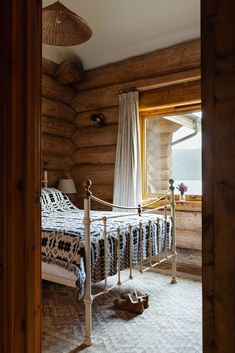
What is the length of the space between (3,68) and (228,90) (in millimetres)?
774

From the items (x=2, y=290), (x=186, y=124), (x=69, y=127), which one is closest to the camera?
(x=2, y=290)

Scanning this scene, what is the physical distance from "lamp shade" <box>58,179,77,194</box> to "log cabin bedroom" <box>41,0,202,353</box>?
28 mm

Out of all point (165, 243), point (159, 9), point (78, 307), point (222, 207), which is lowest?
point (78, 307)

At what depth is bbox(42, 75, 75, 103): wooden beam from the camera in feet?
13.6

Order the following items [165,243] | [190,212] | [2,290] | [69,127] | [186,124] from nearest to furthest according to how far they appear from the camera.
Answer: [2,290]
[165,243]
[190,212]
[186,124]
[69,127]

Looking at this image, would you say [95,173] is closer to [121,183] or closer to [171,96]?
[121,183]

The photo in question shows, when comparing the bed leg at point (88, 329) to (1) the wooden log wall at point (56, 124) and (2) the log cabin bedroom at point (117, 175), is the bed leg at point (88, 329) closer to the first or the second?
(2) the log cabin bedroom at point (117, 175)

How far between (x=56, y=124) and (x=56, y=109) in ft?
0.71

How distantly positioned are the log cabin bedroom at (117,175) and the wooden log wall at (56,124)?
20mm

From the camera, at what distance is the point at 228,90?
83cm

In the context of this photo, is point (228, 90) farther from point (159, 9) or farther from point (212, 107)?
point (159, 9)

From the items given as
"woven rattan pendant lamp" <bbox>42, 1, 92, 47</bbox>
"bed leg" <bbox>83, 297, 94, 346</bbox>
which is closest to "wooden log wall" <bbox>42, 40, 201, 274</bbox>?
"woven rattan pendant lamp" <bbox>42, 1, 92, 47</bbox>

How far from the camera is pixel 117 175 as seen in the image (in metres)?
3.96

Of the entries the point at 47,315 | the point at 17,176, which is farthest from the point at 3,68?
the point at 47,315
